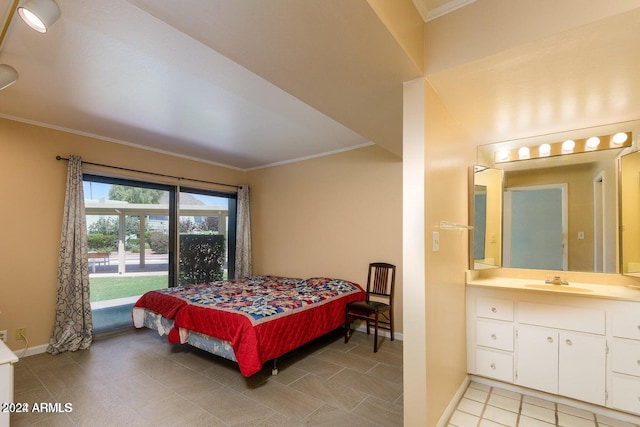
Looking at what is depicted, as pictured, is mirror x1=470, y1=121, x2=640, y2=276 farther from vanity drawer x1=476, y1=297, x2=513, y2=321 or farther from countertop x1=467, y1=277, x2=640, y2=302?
vanity drawer x1=476, y1=297, x2=513, y2=321

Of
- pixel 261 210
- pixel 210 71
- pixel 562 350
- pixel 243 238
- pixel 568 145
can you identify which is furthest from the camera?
pixel 261 210

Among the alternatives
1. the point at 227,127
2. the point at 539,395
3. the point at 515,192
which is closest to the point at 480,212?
the point at 515,192

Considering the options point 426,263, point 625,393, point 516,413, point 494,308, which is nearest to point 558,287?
Result: point 494,308

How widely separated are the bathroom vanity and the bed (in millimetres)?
1477

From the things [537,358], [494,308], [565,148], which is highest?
[565,148]

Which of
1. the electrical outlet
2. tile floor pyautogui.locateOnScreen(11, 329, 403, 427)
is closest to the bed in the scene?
tile floor pyautogui.locateOnScreen(11, 329, 403, 427)

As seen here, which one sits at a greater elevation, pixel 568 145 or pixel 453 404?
pixel 568 145

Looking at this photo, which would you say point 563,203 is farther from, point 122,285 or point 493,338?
point 122,285

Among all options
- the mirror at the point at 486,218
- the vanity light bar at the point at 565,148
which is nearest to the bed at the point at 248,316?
the mirror at the point at 486,218

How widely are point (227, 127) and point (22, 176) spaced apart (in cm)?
226

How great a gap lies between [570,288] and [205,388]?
3127 millimetres

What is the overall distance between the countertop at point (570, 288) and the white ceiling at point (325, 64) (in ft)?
4.44

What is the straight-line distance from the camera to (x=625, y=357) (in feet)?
6.79

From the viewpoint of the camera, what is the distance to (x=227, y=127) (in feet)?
11.4
